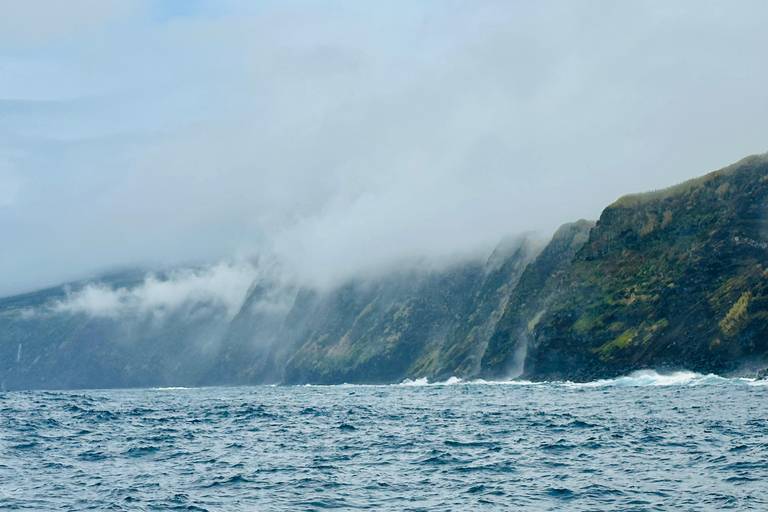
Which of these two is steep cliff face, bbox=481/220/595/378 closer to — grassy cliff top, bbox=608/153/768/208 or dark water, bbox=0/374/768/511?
grassy cliff top, bbox=608/153/768/208

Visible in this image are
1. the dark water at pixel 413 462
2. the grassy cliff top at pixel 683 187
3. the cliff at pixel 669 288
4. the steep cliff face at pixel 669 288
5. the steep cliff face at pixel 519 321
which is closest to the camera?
the dark water at pixel 413 462

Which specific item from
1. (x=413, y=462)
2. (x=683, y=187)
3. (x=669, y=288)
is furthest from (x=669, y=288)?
(x=413, y=462)

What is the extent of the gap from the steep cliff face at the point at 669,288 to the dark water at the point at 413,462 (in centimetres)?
5691

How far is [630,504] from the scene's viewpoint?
26094 millimetres

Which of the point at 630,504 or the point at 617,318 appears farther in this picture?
the point at 617,318

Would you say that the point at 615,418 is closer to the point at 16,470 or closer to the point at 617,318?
the point at 16,470

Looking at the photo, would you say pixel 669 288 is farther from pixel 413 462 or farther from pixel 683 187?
pixel 413 462

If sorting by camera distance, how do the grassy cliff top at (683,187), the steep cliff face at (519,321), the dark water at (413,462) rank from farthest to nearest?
the steep cliff face at (519,321) → the grassy cliff top at (683,187) → the dark water at (413,462)

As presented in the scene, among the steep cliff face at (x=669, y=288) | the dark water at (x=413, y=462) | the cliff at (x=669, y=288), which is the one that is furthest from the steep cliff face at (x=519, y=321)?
the dark water at (x=413, y=462)

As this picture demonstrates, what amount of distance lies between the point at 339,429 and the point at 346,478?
22801mm

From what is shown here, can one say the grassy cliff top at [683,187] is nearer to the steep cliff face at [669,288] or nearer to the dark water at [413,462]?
the steep cliff face at [669,288]

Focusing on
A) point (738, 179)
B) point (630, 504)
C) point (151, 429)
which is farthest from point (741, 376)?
point (630, 504)

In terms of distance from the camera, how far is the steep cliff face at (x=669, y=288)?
115 metres

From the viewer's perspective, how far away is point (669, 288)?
137625 millimetres
